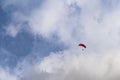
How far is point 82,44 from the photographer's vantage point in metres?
123

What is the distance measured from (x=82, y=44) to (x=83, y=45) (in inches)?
92.3

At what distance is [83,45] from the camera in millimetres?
120750
